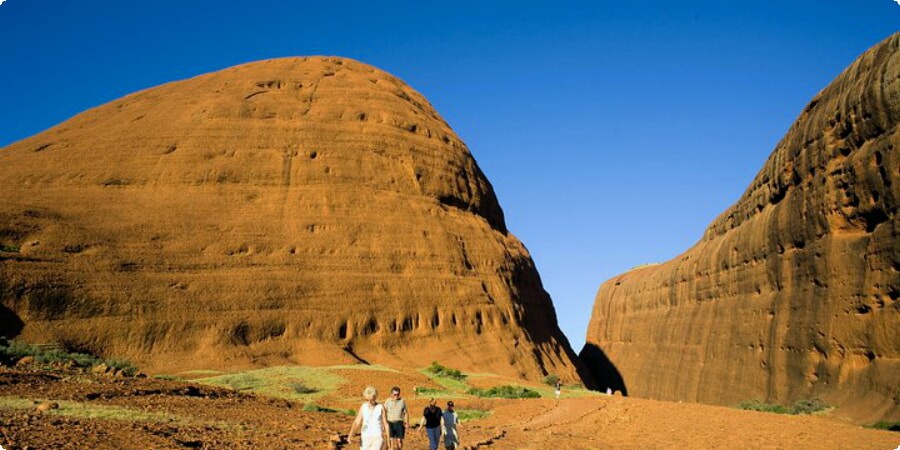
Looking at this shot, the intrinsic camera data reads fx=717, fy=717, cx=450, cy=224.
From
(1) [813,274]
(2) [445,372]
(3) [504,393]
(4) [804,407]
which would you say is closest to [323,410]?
(3) [504,393]

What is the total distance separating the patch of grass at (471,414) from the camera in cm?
2109

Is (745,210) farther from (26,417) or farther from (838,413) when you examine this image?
(26,417)

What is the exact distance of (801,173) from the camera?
111 feet

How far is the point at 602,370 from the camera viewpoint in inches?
2633

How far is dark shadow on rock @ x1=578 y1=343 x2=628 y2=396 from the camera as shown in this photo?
6011 cm

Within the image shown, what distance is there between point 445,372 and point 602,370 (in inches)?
1428

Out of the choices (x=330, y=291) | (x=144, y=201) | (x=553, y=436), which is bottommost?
(x=553, y=436)

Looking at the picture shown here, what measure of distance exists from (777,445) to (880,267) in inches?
594

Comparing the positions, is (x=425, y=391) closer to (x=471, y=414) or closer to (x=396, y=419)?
(x=471, y=414)

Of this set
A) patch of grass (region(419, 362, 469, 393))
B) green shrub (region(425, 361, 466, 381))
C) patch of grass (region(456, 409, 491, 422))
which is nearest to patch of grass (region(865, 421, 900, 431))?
patch of grass (region(456, 409, 491, 422))

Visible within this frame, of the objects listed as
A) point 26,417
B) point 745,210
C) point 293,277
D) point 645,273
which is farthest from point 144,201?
point 645,273

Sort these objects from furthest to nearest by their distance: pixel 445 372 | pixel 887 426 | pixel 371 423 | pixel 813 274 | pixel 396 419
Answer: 1. pixel 445 372
2. pixel 813 274
3. pixel 887 426
4. pixel 396 419
5. pixel 371 423

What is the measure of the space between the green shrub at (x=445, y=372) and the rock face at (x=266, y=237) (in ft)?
9.55

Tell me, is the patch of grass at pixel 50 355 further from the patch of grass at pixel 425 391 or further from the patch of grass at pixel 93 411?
the patch of grass at pixel 93 411
